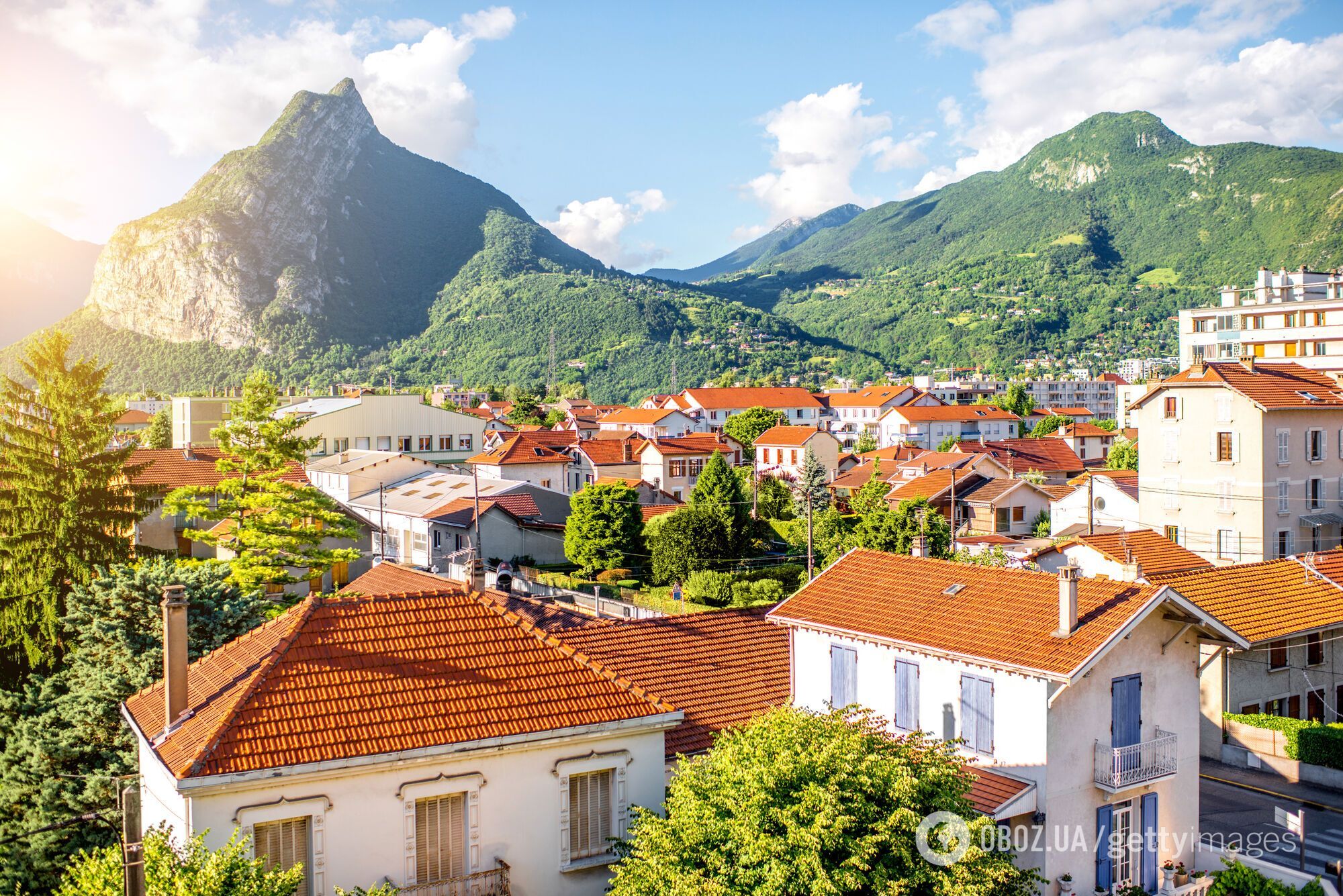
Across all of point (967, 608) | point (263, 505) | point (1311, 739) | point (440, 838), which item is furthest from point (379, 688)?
point (1311, 739)

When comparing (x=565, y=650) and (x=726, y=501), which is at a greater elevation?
(x=565, y=650)

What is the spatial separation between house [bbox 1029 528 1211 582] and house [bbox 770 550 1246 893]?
11.2 metres

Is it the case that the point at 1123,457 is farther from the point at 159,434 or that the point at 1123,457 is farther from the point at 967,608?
the point at 159,434

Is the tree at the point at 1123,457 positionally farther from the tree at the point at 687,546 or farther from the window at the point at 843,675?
the window at the point at 843,675

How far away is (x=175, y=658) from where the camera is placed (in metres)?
15.3

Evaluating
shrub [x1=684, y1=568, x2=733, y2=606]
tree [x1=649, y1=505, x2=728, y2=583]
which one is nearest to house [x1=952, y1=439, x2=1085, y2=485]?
tree [x1=649, y1=505, x2=728, y2=583]

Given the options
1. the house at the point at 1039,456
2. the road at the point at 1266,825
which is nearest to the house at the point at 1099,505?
the house at the point at 1039,456

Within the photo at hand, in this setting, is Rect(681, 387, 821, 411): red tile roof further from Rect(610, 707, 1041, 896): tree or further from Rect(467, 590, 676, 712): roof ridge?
Rect(610, 707, 1041, 896): tree

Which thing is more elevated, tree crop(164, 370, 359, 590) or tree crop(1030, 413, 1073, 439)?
tree crop(1030, 413, 1073, 439)

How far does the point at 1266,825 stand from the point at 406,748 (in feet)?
60.8

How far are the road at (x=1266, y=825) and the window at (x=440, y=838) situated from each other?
602 inches

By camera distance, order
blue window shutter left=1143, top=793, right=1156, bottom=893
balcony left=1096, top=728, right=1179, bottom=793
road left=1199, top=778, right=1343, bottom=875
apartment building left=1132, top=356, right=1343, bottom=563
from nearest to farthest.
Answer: balcony left=1096, top=728, right=1179, bottom=793 < blue window shutter left=1143, top=793, right=1156, bottom=893 < road left=1199, top=778, right=1343, bottom=875 < apartment building left=1132, top=356, right=1343, bottom=563

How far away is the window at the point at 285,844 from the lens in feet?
44.2

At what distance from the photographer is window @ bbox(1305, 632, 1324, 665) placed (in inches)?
1095
